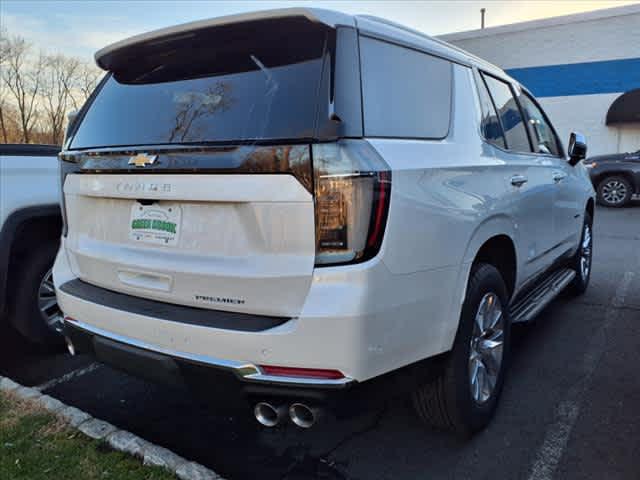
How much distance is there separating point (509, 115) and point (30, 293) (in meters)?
3.44

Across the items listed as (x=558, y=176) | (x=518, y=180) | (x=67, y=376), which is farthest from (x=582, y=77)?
(x=67, y=376)

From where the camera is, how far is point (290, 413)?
6.29 feet

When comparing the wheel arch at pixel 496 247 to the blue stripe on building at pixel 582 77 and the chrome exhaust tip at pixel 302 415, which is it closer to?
the chrome exhaust tip at pixel 302 415

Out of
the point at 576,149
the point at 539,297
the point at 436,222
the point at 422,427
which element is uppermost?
the point at 576,149

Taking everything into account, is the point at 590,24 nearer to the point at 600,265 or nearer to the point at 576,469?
the point at 600,265

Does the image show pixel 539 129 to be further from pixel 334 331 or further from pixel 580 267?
pixel 334 331

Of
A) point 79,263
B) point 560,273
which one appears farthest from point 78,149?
point 560,273

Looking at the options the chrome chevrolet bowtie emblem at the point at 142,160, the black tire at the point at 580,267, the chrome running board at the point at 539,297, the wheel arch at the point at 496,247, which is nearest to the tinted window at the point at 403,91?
the wheel arch at the point at 496,247

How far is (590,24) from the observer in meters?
16.7

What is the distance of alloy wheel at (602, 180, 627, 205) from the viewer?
12.2 meters

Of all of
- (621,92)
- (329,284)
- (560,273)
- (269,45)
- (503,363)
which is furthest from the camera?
(621,92)

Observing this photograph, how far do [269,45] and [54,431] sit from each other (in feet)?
7.23

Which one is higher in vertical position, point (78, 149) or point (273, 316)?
point (78, 149)

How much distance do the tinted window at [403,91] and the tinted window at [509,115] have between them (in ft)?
2.27
